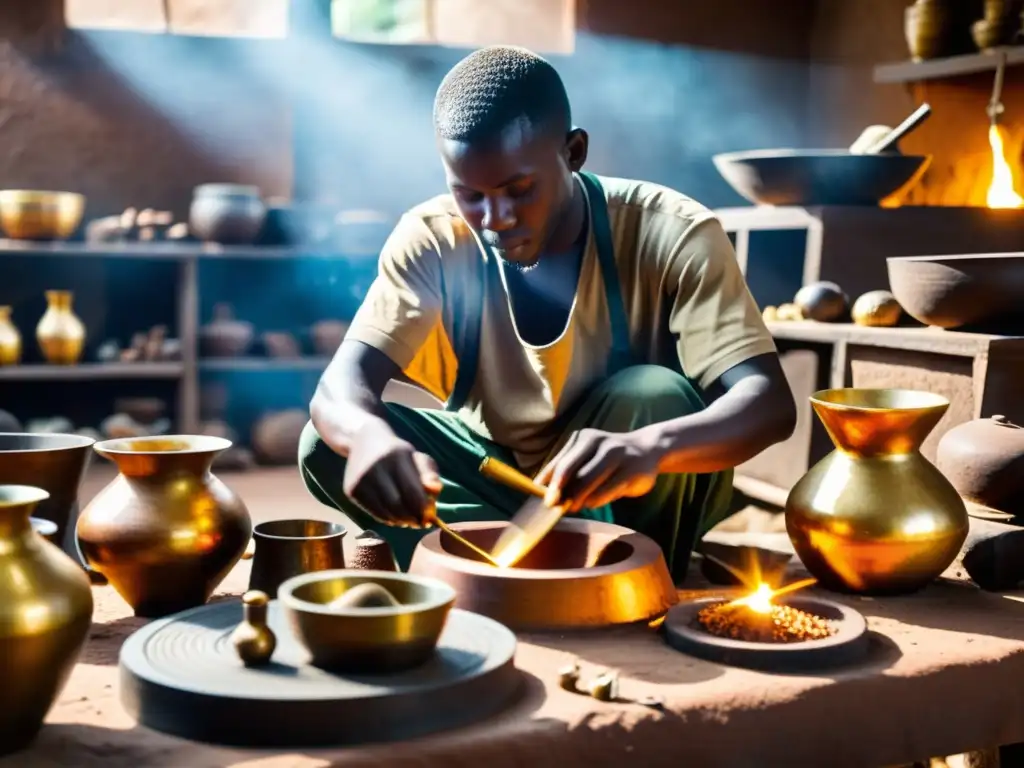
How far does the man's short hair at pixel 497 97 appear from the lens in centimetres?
228

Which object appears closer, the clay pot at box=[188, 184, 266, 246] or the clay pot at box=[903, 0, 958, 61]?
the clay pot at box=[903, 0, 958, 61]

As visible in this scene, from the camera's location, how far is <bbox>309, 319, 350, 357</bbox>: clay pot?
618cm

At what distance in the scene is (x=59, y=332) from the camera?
5699mm

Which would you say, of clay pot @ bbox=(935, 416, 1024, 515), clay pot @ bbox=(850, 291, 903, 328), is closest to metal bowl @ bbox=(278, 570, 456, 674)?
clay pot @ bbox=(935, 416, 1024, 515)

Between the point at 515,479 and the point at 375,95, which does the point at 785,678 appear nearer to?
the point at 515,479

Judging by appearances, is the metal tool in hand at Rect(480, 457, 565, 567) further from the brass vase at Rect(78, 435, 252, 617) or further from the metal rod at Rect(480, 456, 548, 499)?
the brass vase at Rect(78, 435, 252, 617)

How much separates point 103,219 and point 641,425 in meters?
4.37

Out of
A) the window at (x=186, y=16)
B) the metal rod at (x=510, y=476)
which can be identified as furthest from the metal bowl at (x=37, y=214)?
the metal rod at (x=510, y=476)

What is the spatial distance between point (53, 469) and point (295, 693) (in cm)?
80

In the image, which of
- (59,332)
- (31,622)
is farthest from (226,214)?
(31,622)

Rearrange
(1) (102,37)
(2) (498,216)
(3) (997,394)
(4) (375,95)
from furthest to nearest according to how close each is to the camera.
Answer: (4) (375,95), (1) (102,37), (3) (997,394), (2) (498,216)

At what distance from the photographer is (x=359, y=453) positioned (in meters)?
2.12

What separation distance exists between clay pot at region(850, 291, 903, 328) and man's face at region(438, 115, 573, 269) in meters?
1.73

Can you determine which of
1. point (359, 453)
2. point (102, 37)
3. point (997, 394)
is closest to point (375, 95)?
point (102, 37)
